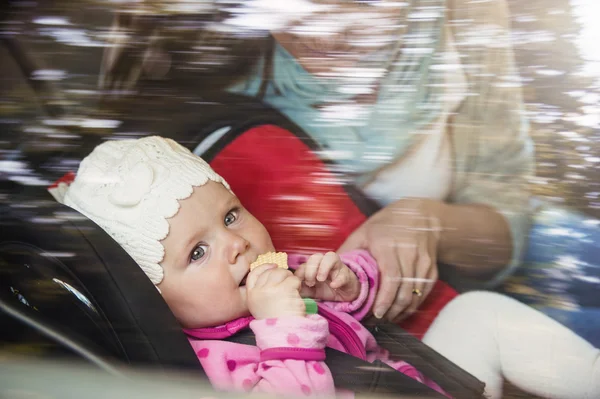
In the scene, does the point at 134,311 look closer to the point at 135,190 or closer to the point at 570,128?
the point at 135,190

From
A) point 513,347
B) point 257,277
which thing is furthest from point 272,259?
point 513,347

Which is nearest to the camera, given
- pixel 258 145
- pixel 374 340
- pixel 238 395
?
pixel 238 395

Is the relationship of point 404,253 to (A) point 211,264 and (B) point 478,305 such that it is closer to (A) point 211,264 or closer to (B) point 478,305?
(B) point 478,305

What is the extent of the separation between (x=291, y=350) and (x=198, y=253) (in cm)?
12

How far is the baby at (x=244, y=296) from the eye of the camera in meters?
0.53

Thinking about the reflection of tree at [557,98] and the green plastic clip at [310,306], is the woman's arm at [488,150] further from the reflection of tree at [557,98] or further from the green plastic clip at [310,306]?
the green plastic clip at [310,306]

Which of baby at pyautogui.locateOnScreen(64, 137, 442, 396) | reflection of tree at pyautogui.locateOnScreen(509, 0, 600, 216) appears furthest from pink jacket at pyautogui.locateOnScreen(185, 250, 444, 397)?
reflection of tree at pyautogui.locateOnScreen(509, 0, 600, 216)

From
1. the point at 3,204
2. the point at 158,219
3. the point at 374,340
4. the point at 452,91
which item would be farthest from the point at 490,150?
the point at 3,204

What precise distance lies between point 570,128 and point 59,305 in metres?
0.48

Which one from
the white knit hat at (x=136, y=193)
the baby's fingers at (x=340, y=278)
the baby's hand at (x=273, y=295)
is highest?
the white knit hat at (x=136, y=193)

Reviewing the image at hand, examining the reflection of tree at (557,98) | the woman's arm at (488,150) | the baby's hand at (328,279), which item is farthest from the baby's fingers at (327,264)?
the reflection of tree at (557,98)

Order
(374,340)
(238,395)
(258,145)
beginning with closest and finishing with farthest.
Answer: (238,395)
(374,340)
(258,145)

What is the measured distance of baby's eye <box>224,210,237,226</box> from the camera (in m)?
0.57

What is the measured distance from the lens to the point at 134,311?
488mm
